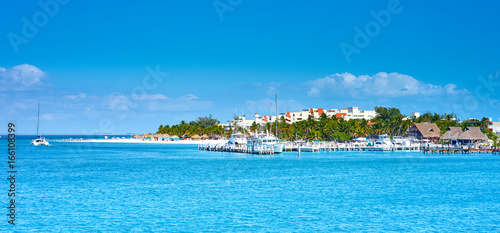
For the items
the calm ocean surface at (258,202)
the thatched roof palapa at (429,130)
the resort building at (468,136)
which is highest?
the thatched roof palapa at (429,130)

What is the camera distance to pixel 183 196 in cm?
3912

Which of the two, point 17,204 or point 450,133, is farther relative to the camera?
point 450,133

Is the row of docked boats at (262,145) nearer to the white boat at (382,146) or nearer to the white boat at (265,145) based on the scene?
the white boat at (265,145)

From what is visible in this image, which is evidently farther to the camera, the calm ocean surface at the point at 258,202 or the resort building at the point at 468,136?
the resort building at the point at 468,136

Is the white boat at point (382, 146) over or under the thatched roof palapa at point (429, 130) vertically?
under

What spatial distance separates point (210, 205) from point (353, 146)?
284ft

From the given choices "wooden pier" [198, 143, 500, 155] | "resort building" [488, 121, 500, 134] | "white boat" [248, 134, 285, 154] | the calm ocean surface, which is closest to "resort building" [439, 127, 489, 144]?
"wooden pier" [198, 143, 500, 155]

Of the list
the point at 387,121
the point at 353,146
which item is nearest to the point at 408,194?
the point at 353,146

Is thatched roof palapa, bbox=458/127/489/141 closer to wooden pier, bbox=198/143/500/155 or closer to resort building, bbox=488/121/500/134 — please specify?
wooden pier, bbox=198/143/500/155

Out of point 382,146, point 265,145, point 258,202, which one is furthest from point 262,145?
point 258,202

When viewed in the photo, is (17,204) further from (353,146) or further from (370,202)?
(353,146)

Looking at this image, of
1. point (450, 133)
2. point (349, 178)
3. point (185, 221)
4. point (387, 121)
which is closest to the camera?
point (185, 221)

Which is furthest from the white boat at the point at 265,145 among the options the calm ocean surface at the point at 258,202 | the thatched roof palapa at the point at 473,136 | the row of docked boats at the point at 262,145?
the thatched roof palapa at the point at 473,136

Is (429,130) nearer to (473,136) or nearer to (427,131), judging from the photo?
(427,131)
